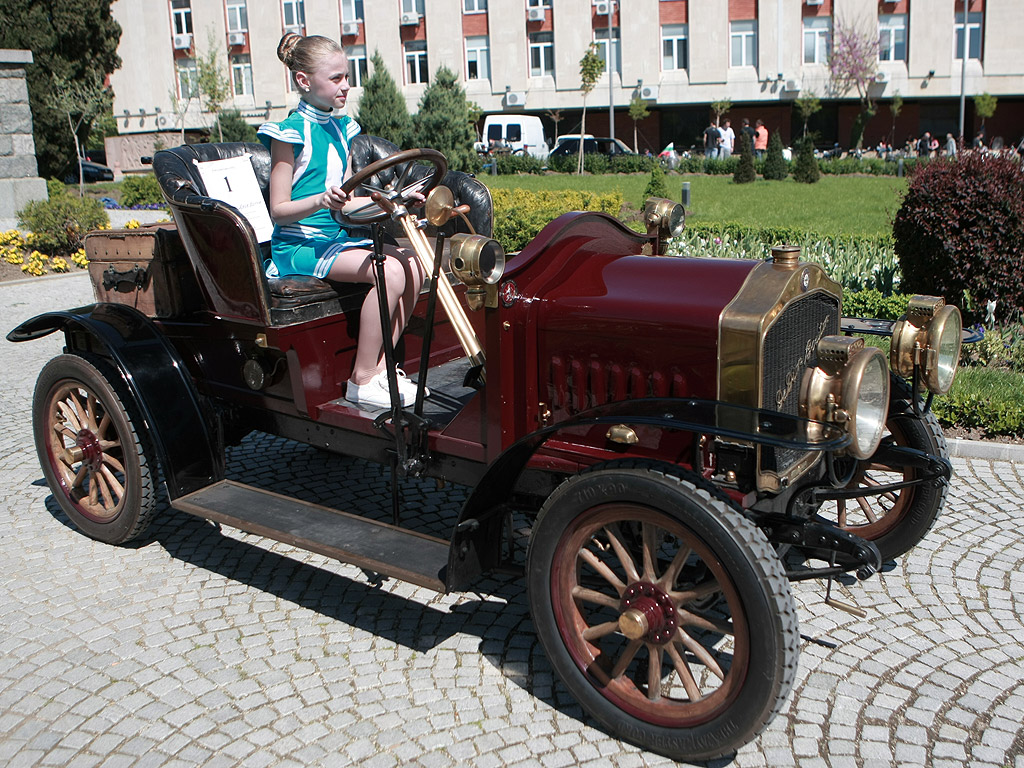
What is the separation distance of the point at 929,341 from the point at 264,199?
10.7 ft

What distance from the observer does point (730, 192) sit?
21.9 m

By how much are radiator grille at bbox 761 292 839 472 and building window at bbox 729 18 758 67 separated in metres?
38.3

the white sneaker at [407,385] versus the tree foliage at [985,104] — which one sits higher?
the tree foliage at [985,104]

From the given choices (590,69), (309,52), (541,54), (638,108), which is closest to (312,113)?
(309,52)

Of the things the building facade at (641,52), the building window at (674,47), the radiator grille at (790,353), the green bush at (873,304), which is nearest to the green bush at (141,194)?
the building facade at (641,52)

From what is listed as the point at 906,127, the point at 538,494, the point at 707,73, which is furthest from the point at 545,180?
the point at 538,494

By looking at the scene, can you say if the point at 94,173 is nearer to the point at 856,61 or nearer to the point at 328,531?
the point at 856,61

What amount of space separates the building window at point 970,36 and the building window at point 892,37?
6.46 ft

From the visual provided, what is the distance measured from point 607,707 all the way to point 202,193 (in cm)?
300

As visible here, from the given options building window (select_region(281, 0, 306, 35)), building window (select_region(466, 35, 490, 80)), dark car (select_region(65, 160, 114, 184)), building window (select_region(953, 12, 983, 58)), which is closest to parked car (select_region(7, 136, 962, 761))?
dark car (select_region(65, 160, 114, 184))

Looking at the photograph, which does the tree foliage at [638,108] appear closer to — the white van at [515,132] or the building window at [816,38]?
the white van at [515,132]

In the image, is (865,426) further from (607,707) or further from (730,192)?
(730,192)

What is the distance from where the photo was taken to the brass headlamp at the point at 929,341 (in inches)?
124

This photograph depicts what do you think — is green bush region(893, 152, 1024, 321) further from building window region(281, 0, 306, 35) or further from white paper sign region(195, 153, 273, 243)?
building window region(281, 0, 306, 35)
